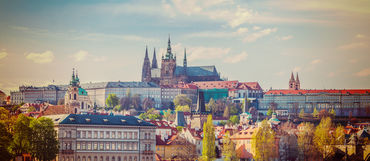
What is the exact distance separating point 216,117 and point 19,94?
4944cm

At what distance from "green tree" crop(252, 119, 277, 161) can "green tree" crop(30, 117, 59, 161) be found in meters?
20.2

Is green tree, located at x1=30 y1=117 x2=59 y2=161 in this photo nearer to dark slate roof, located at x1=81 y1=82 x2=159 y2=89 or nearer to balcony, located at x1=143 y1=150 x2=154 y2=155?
balcony, located at x1=143 y1=150 x2=154 y2=155

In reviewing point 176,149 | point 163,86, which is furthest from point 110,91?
point 176,149

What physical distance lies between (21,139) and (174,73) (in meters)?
116

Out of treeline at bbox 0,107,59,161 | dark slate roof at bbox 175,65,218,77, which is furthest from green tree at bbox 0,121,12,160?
dark slate roof at bbox 175,65,218,77

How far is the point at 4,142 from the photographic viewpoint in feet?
210

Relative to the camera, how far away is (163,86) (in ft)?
557

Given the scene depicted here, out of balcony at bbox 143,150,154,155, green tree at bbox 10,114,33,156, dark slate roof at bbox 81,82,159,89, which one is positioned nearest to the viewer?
green tree at bbox 10,114,33,156

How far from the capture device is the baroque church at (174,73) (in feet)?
583

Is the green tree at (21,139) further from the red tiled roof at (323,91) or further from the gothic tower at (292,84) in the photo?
the gothic tower at (292,84)

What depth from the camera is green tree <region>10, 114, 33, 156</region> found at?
63906 millimetres

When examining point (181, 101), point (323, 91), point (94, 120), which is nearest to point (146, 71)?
point (181, 101)

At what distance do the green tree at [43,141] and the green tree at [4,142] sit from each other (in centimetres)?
186

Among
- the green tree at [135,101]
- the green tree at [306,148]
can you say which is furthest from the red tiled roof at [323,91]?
the green tree at [306,148]
